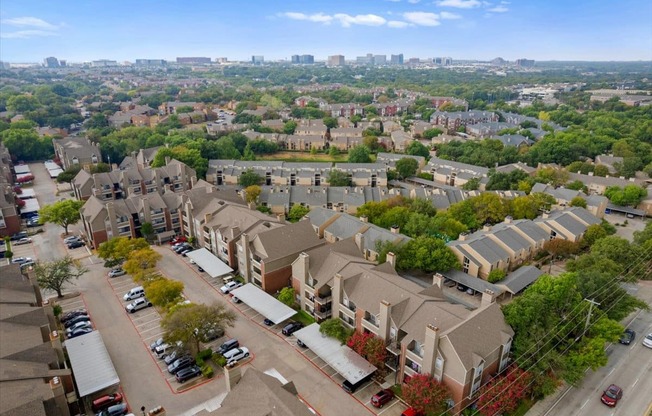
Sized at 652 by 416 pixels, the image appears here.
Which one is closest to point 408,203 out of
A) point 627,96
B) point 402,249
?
point 402,249

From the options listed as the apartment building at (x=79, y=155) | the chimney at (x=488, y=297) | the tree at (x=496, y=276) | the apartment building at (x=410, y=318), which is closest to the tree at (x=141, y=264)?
the apartment building at (x=410, y=318)

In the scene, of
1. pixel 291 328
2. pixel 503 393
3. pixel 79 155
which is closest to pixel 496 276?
pixel 503 393

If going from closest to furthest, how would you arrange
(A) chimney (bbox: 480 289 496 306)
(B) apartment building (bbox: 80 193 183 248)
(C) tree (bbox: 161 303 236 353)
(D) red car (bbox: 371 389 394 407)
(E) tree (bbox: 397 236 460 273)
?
(D) red car (bbox: 371 389 394 407) < (C) tree (bbox: 161 303 236 353) < (A) chimney (bbox: 480 289 496 306) < (E) tree (bbox: 397 236 460 273) < (B) apartment building (bbox: 80 193 183 248)

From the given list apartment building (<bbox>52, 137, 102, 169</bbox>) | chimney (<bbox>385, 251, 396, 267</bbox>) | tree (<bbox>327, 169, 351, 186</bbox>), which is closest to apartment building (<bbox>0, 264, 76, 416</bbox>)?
chimney (<bbox>385, 251, 396, 267</bbox>)

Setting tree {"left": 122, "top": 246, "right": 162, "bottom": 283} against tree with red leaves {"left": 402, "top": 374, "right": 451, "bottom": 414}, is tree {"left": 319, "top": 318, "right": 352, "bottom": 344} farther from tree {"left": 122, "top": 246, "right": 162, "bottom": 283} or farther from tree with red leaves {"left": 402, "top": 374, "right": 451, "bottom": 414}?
tree {"left": 122, "top": 246, "right": 162, "bottom": 283}

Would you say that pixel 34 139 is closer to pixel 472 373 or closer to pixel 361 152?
pixel 361 152

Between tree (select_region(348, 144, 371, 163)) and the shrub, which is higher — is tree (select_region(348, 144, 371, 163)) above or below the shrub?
above

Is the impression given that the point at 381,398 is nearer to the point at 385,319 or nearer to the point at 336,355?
the point at 336,355

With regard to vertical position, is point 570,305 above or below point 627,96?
below

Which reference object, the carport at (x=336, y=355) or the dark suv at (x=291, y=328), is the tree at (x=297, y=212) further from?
the carport at (x=336, y=355)
